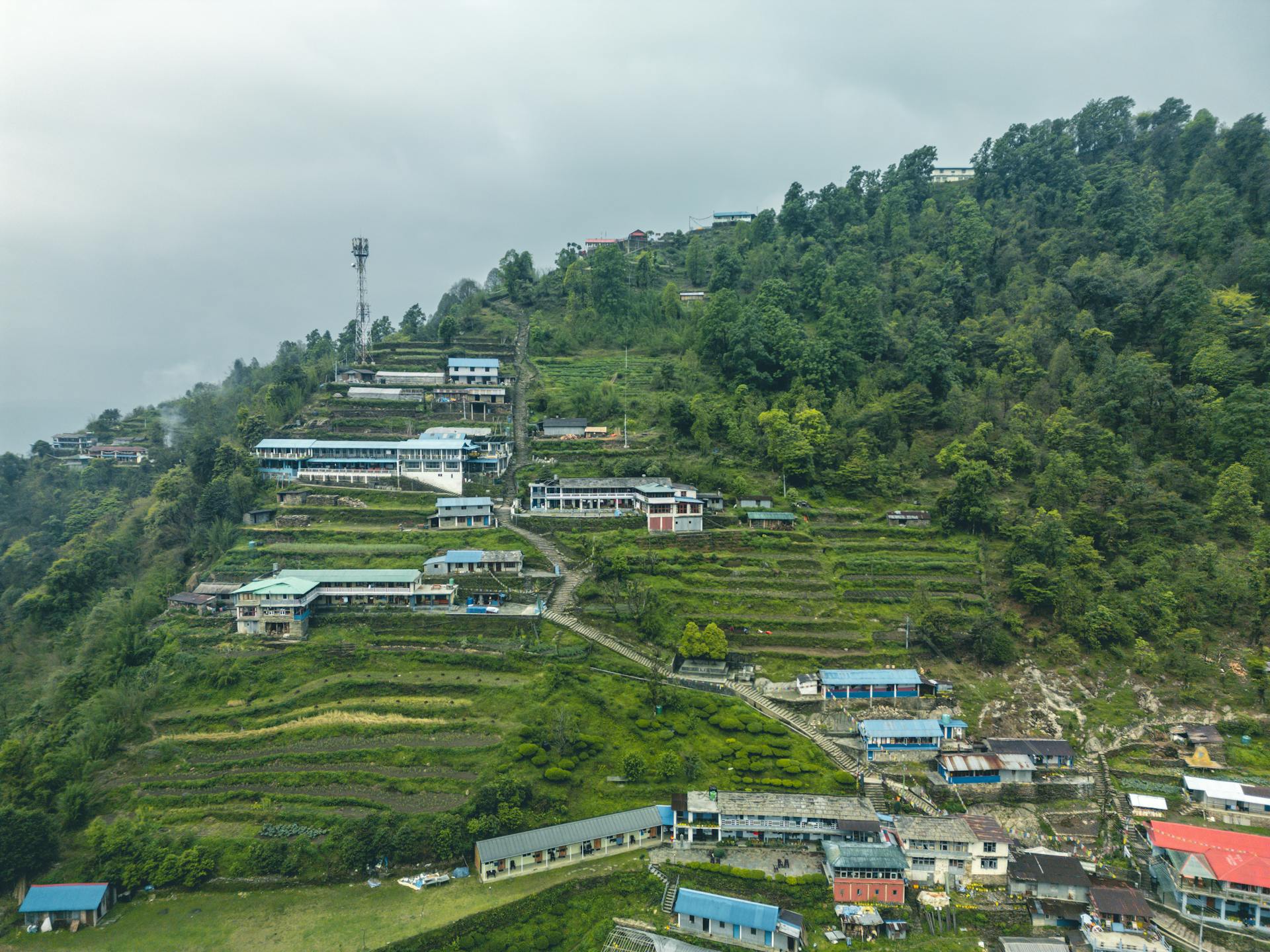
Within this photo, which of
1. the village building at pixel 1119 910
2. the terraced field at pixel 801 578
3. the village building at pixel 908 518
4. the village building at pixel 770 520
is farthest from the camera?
the village building at pixel 908 518

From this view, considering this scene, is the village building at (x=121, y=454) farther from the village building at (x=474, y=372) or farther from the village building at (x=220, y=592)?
the village building at (x=220, y=592)

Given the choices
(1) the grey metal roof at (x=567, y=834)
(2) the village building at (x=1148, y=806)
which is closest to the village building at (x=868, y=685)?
(2) the village building at (x=1148, y=806)

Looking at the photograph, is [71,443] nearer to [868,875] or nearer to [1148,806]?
[868,875]

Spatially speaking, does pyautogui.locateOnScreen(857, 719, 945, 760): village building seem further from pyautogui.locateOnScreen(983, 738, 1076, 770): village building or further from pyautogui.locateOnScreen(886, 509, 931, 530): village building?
pyautogui.locateOnScreen(886, 509, 931, 530): village building

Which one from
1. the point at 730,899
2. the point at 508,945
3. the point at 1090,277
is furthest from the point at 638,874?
the point at 1090,277

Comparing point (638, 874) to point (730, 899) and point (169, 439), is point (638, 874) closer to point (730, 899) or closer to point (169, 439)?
point (730, 899)
